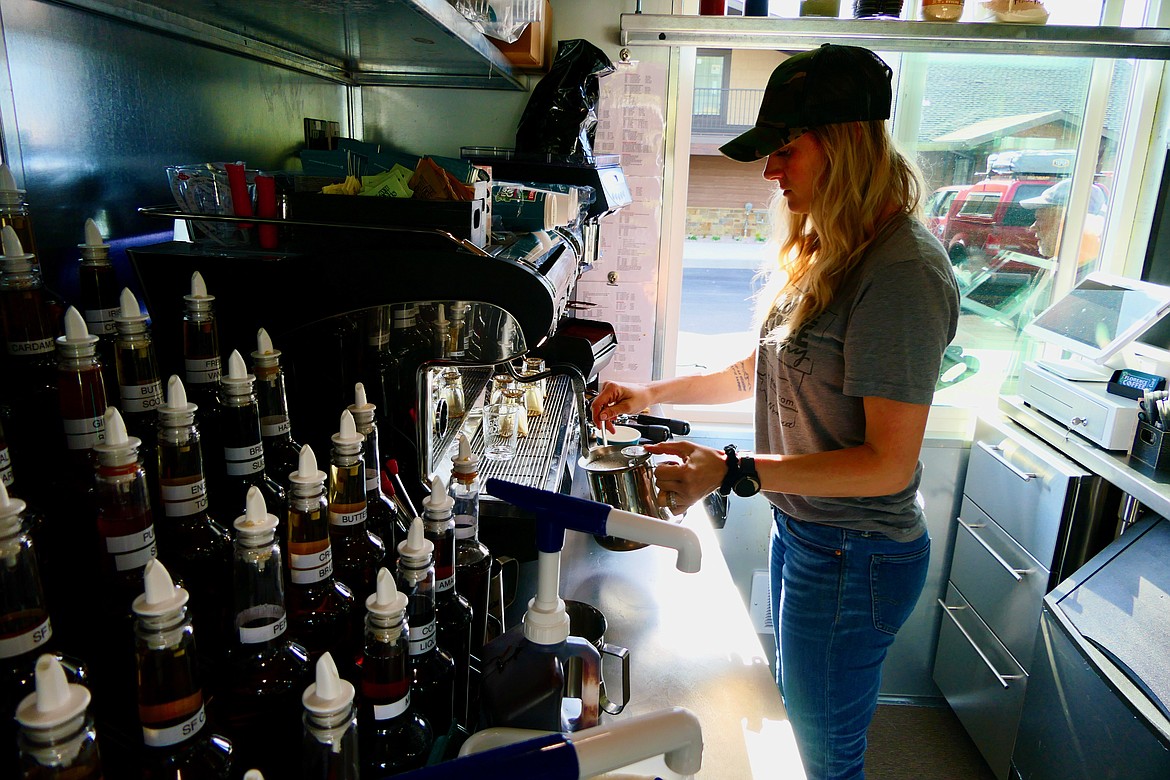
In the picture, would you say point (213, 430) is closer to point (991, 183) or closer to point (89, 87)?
point (89, 87)

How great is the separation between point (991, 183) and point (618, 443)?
2111 millimetres

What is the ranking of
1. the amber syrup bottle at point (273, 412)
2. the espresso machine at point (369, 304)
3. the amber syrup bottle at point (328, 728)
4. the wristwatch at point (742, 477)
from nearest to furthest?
the amber syrup bottle at point (328, 728)
the amber syrup bottle at point (273, 412)
the espresso machine at point (369, 304)
the wristwatch at point (742, 477)

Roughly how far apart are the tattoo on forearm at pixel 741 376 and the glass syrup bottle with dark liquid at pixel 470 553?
1.00 metres

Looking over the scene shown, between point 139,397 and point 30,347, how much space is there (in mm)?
91

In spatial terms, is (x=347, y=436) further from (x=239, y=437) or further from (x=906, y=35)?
(x=906, y=35)

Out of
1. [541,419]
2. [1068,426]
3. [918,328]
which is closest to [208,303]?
[918,328]

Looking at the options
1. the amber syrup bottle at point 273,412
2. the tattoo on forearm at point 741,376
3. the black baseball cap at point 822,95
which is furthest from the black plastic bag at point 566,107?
the amber syrup bottle at point 273,412

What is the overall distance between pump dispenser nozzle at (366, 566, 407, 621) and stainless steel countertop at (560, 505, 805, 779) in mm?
487

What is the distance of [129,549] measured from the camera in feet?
1.93

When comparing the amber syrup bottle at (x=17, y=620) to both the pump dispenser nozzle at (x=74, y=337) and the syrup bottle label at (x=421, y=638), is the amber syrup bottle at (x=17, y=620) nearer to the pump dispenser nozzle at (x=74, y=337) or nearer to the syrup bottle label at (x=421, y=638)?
the pump dispenser nozzle at (x=74, y=337)

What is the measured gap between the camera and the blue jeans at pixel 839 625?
4.77 ft

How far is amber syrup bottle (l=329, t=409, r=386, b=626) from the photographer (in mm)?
697

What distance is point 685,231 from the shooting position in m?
2.83

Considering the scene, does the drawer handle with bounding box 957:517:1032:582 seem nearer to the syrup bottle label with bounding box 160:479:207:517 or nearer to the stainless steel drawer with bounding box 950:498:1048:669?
the stainless steel drawer with bounding box 950:498:1048:669
